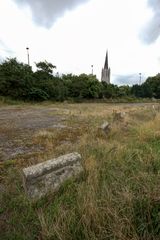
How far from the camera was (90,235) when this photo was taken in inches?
90.9

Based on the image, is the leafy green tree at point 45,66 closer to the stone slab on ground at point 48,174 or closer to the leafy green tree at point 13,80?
the leafy green tree at point 13,80

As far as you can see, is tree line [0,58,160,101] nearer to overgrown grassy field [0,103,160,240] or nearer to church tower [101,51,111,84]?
overgrown grassy field [0,103,160,240]

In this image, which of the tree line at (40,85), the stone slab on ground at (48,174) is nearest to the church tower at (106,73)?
the tree line at (40,85)

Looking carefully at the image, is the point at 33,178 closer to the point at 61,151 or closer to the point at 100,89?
the point at 61,151

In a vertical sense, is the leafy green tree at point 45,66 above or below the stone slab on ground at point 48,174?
above

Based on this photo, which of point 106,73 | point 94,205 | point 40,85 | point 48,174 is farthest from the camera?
point 106,73

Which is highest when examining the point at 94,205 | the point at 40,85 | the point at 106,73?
the point at 106,73

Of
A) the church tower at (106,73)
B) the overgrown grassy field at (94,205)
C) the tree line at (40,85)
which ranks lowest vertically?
the overgrown grassy field at (94,205)

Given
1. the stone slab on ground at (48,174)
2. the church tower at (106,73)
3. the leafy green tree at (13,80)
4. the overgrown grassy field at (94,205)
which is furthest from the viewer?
the church tower at (106,73)

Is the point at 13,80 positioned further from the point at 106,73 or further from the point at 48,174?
the point at 106,73

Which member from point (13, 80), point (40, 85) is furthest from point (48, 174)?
point (40, 85)

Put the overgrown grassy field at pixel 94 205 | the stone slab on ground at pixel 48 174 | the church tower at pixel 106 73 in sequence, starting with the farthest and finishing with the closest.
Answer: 1. the church tower at pixel 106 73
2. the stone slab on ground at pixel 48 174
3. the overgrown grassy field at pixel 94 205

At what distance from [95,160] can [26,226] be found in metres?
1.87

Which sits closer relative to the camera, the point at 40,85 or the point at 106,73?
the point at 40,85
